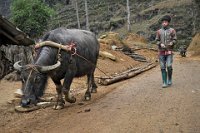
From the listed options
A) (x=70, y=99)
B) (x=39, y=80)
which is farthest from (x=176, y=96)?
(x=39, y=80)

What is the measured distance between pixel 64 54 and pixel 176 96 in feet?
11.2

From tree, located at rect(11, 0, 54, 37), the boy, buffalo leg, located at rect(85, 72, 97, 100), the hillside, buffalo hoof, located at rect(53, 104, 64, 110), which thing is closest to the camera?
buffalo hoof, located at rect(53, 104, 64, 110)

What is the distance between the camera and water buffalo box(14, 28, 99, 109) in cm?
1048

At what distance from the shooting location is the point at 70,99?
39.9ft

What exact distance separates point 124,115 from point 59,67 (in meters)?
2.55

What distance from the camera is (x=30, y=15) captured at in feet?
133

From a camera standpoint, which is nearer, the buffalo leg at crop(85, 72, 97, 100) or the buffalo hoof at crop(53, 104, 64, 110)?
the buffalo hoof at crop(53, 104, 64, 110)

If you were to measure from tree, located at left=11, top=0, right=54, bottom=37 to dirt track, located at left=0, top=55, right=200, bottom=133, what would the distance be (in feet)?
91.8

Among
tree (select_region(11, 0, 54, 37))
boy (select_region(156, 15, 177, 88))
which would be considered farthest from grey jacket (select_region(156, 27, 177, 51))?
tree (select_region(11, 0, 54, 37))

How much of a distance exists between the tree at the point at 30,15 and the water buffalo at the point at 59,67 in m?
27.4

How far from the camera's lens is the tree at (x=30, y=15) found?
133ft

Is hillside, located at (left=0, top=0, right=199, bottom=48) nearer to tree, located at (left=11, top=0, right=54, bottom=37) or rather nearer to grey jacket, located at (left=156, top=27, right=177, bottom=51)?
tree, located at (left=11, top=0, right=54, bottom=37)

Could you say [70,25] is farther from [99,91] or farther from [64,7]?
[99,91]

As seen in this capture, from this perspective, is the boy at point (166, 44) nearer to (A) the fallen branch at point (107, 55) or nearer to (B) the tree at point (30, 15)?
(A) the fallen branch at point (107, 55)
